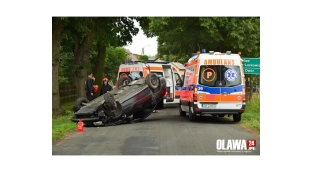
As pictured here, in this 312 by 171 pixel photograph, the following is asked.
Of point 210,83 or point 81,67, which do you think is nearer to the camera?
point 210,83

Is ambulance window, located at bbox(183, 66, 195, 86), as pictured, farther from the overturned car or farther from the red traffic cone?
the red traffic cone

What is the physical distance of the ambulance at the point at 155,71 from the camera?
19.7 m

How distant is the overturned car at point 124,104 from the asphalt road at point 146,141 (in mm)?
437

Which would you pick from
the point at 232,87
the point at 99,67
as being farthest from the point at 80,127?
the point at 99,67

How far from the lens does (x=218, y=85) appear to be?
493 inches

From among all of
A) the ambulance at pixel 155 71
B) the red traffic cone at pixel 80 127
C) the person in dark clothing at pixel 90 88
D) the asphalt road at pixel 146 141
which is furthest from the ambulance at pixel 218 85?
the ambulance at pixel 155 71

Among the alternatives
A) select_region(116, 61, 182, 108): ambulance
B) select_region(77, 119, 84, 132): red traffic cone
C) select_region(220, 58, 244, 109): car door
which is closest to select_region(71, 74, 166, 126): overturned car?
select_region(77, 119, 84, 132): red traffic cone

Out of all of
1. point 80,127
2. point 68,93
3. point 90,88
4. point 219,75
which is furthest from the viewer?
point 68,93

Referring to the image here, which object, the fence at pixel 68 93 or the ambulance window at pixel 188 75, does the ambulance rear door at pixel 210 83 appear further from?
the fence at pixel 68 93

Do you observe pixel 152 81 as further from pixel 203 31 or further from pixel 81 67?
pixel 203 31

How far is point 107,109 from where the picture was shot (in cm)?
→ 1291

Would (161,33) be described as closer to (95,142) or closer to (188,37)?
(188,37)

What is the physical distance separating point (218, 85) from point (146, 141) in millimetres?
3753
